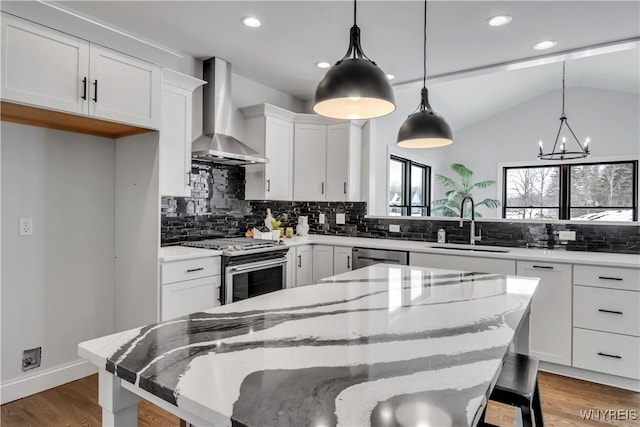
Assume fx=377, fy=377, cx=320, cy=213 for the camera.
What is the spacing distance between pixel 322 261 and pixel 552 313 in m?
2.07

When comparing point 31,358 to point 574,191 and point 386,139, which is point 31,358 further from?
point 574,191

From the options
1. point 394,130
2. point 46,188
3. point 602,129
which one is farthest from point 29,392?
point 602,129

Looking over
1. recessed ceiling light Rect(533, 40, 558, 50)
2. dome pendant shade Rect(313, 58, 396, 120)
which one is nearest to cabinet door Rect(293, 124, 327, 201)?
recessed ceiling light Rect(533, 40, 558, 50)

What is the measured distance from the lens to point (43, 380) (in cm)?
257

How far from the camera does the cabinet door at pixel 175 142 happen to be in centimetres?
Result: 295

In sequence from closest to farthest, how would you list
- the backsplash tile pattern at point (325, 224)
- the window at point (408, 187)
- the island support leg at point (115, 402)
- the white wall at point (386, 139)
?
the island support leg at point (115, 402) → the backsplash tile pattern at point (325, 224) → the white wall at point (386, 139) → the window at point (408, 187)

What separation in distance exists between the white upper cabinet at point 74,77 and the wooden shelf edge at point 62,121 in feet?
0.23

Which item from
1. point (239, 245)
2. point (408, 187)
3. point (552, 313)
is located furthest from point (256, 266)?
point (408, 187)

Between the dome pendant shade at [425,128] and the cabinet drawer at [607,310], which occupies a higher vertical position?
the dome pendant shade at [425,128]

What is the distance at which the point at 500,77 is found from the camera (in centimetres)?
562

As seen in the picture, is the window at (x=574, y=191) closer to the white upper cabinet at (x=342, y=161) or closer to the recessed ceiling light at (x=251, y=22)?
the white upper cabinet at (x=342, y=161)

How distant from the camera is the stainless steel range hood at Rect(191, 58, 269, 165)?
135 inches

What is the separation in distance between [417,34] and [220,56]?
5.78ft

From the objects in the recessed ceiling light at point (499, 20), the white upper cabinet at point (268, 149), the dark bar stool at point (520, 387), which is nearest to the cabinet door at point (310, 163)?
the white upper cabinet at point (268, 149)
